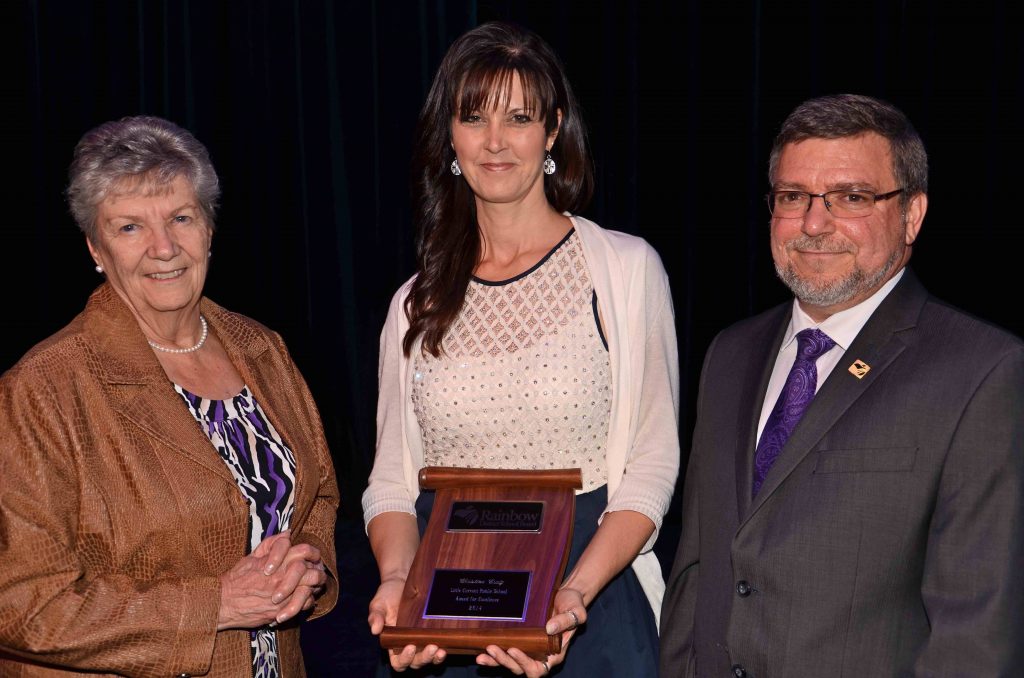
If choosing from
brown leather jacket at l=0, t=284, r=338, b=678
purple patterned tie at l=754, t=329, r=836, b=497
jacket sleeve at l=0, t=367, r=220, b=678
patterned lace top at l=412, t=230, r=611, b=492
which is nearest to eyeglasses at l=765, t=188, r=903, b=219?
purple patterned tie at l=754, t=329, r=836, b=497

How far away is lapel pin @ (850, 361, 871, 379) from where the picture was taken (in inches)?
82.7

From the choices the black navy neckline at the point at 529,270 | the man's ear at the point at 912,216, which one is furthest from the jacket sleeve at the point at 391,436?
the man's ear at the point at 912,216

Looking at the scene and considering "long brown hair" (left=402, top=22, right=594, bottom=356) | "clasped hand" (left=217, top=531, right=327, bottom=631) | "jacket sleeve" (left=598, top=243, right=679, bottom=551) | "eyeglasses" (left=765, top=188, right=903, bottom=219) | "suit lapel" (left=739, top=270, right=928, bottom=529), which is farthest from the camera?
"long brown hair" (left=402, top=22, right=594, bottom=356)

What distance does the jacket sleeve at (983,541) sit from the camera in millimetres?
1889

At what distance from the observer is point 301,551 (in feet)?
8.02

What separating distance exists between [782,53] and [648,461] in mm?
3519

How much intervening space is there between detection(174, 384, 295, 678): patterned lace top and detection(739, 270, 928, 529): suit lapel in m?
1.04

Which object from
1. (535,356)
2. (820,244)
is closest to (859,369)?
(820,244)

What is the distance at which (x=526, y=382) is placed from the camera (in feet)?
8.28

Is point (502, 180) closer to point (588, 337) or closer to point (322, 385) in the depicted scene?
point (588, 337)

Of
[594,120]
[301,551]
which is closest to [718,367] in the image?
[301,551]

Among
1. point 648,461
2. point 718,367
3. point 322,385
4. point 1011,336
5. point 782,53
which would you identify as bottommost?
point 322,385

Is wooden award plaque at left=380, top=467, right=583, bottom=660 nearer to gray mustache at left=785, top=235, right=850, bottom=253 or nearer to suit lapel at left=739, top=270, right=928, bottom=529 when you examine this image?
suit lapel at left=739, top=270, right=928, bottom=529

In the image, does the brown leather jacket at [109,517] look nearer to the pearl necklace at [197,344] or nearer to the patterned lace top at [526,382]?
the pearl necklace at [197,344]
